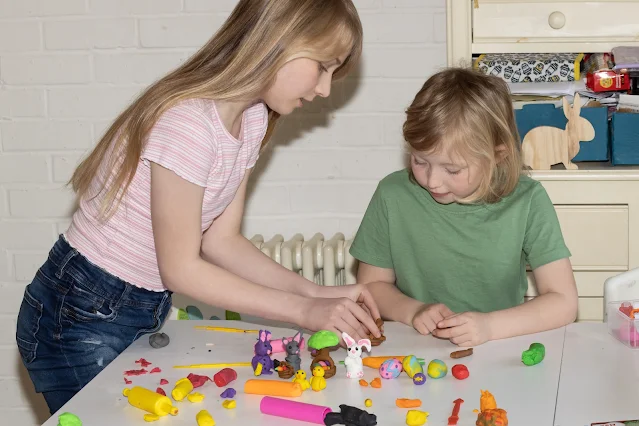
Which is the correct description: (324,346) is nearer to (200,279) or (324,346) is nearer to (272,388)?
(272,388)

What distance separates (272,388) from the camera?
3.83 feet

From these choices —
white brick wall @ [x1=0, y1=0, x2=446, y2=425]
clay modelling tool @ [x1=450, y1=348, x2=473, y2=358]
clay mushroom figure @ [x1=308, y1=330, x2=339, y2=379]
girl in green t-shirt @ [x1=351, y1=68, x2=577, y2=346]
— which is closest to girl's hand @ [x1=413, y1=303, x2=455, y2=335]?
girl in green t-shirt @ [x1=351, y1=68, x2=577, y2=346]

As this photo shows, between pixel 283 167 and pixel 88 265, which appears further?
pixel 283 167

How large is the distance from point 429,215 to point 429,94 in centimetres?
26

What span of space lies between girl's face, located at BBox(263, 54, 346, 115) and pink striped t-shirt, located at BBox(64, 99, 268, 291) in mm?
103

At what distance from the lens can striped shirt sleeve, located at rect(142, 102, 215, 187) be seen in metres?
1.31

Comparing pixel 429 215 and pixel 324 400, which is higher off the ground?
pixel 429 215

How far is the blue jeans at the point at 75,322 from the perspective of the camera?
1465 mm

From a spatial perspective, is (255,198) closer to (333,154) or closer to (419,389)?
(333,154)

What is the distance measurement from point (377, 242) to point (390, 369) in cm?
59

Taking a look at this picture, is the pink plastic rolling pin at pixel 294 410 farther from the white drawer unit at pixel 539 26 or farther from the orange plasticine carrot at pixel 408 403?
the white drawer unit at pixel 539 26

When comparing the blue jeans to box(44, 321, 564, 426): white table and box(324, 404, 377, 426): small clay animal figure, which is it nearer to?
box(44, 321, 564, 426): white table

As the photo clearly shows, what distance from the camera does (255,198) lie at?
2336 millimetres

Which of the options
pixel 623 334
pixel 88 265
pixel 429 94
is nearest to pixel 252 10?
pixel 429 94
